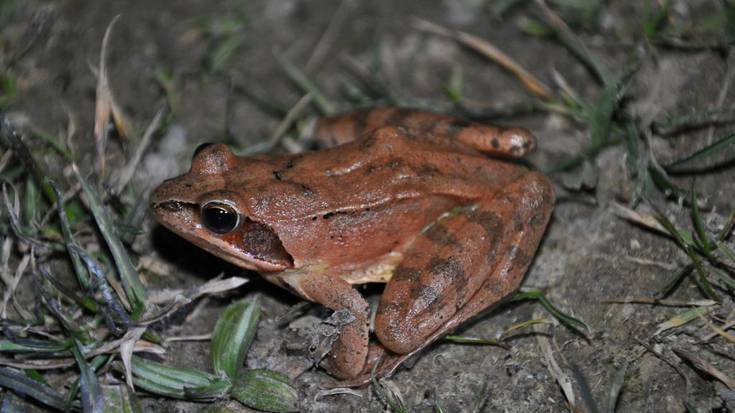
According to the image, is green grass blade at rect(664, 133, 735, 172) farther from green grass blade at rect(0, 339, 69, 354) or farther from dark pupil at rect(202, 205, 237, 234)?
green grass blade at rect(0, 339, 69, 354)

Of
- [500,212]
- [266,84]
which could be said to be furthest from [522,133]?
[266,84]

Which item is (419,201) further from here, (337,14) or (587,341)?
(337,14)

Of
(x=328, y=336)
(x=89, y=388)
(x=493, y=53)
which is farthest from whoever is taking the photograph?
(x=493, y=53)

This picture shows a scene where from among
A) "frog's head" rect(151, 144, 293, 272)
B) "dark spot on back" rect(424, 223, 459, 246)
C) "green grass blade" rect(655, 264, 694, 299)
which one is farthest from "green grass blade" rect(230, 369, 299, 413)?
"green grass blade" rect(655, 264, 694, 299)

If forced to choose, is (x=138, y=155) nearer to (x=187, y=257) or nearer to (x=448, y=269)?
(x=187, y=257)

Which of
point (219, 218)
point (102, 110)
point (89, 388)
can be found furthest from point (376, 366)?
point (102, 110)
